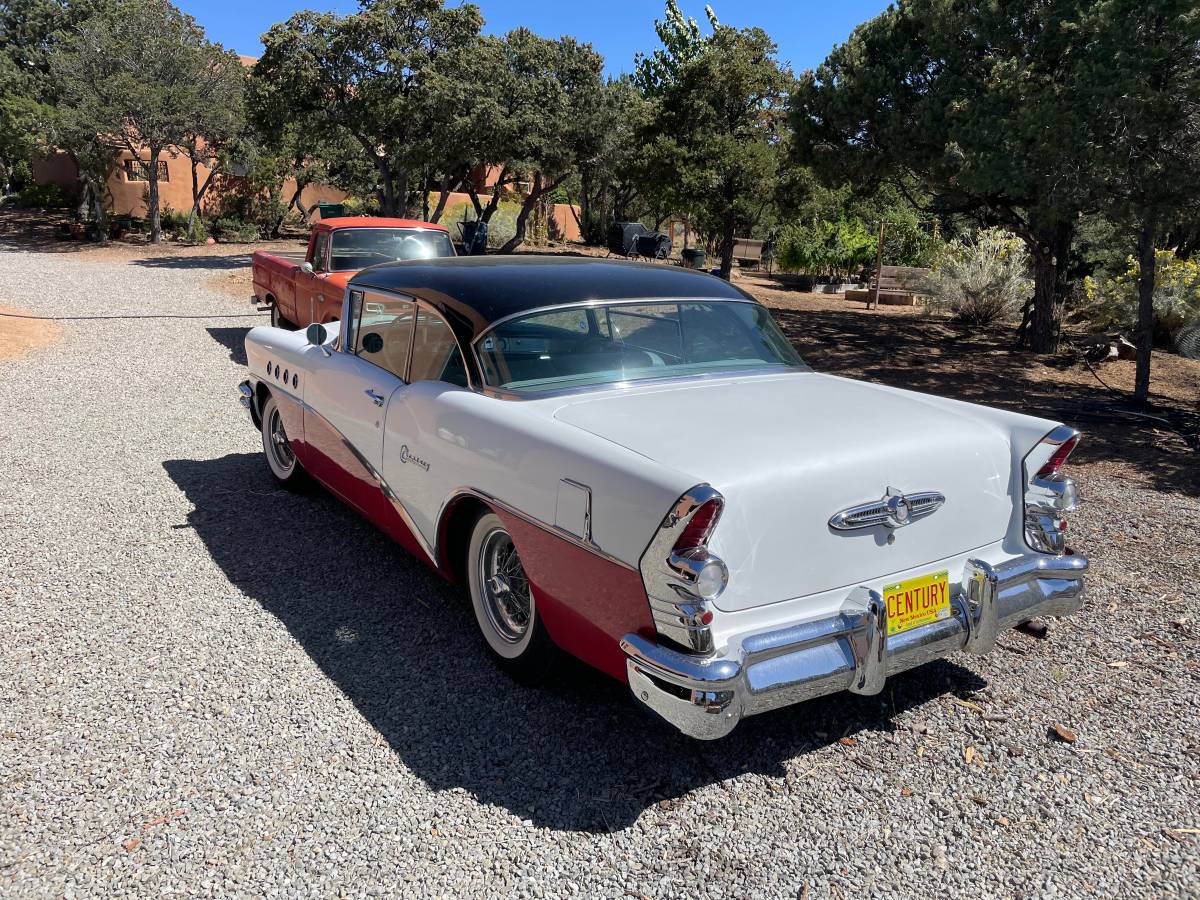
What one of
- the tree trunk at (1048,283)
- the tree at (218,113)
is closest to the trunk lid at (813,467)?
the tree trunk at (1048,283)

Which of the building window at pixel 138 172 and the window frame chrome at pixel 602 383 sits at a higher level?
the building window at pixel 138 172

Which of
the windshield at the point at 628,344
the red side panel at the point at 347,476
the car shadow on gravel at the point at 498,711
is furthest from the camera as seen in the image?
the red side panel at the point at 347,476

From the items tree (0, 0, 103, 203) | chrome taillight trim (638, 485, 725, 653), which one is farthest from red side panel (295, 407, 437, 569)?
tree (0, 0, 103, 203)

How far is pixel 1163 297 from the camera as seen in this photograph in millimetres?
13359

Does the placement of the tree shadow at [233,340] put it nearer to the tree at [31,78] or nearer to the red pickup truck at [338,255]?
the red pickup truck at [338,255]

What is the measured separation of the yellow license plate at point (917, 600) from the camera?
2.79 meters

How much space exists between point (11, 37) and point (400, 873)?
4205 cm

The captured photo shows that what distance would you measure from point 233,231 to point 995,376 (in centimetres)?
2563

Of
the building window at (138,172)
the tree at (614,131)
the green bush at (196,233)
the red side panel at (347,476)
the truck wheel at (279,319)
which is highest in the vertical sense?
the tree at (614,131)

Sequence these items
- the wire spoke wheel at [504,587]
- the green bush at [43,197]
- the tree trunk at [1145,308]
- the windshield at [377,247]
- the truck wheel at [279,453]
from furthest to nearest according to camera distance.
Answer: the green bush at [43,197] < the windshield at [377,247] < the tree trunk at [1145,308] < the truck wheel at [279,453] < the wire spoke wheel at [504,587]

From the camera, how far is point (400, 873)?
2.46m

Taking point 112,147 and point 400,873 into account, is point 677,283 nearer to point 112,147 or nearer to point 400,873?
point 400,873

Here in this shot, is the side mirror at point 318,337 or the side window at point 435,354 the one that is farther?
the side mirror at point 318,337

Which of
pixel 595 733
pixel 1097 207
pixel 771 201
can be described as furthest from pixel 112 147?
pixel 595 733
